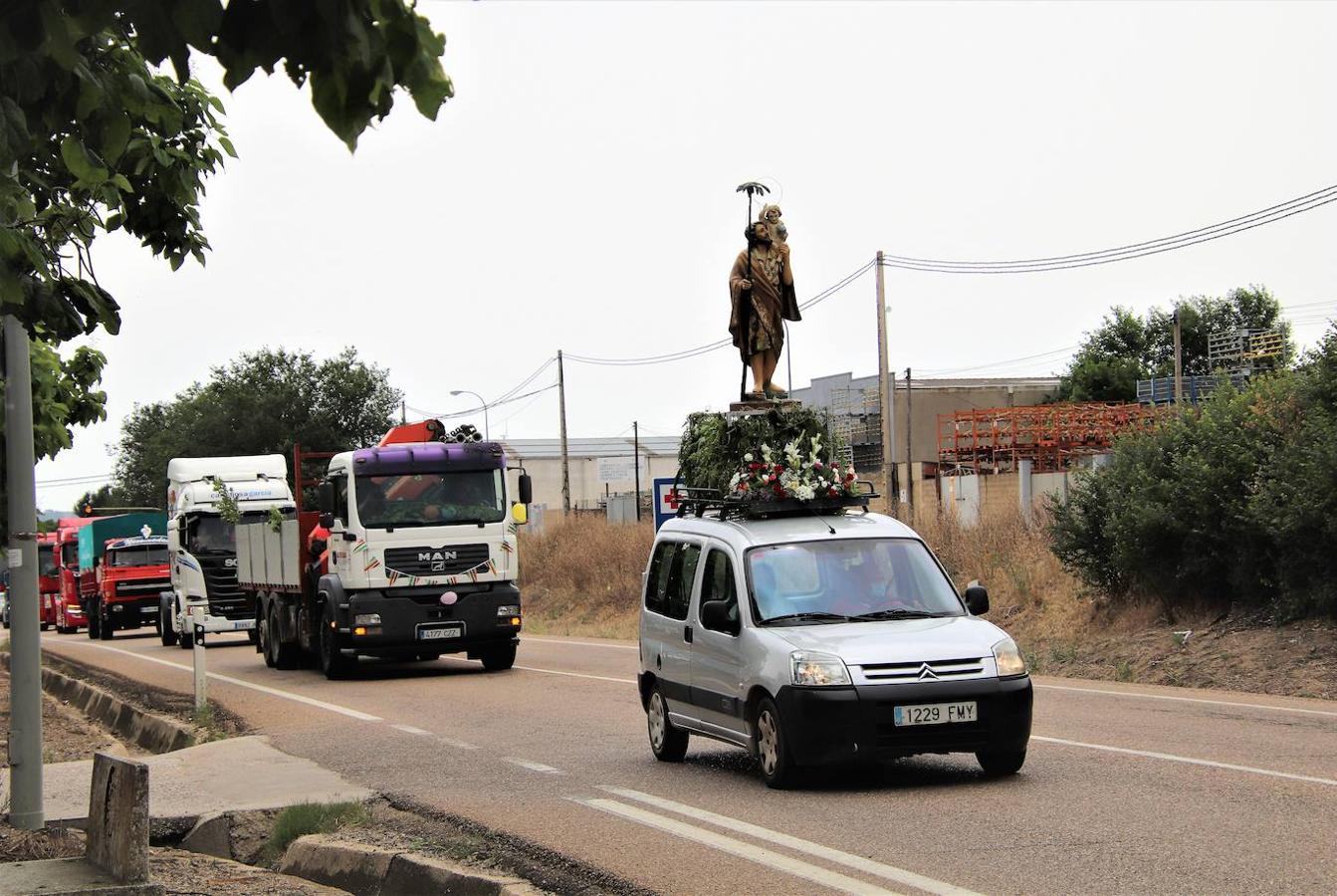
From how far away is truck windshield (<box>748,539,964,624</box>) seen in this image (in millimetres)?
11289

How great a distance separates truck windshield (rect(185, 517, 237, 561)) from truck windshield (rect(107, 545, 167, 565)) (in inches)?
423

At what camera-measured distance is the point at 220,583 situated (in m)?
34.1

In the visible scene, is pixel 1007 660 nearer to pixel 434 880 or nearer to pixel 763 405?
pixel 434 880

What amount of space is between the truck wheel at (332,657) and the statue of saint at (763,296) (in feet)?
25.8

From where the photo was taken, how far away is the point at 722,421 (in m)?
14.8

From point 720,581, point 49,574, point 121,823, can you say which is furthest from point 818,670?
point 49,574

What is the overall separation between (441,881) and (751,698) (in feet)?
10.8

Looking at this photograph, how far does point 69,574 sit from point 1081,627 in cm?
4086

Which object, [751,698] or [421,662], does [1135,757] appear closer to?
[751,698]

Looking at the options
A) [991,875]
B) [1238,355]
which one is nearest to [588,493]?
[1238,355]

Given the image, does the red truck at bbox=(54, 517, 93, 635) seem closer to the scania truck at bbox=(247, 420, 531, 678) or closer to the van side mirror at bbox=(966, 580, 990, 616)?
the scania truck at bbox=(247, 420, 531, 678)

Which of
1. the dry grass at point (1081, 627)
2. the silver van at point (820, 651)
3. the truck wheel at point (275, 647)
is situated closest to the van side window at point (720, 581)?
the silver van at point (820, 651)

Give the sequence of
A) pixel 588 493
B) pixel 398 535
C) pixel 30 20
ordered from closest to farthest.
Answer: pixel 30 20 → pixel 398 535 → pixel 588 493

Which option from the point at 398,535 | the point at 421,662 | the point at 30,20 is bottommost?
the point at 421,662
